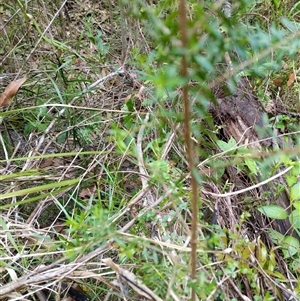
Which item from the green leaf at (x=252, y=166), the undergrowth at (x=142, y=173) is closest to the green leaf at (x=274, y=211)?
the undergrowth at (x=142, y=173)

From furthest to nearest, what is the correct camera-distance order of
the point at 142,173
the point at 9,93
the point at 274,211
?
→ the point at 9,93, the point at 274,211, the point at 142,173

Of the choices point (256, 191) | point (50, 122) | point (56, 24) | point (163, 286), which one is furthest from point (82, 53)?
point (163, 286)

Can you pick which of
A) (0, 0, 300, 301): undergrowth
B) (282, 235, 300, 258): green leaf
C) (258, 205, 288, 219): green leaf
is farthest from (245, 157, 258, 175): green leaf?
(282, 235, 300, 258): green leaf

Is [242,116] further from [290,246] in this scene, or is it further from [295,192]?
[290,246]

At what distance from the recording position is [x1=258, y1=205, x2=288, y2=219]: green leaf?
1483 mm

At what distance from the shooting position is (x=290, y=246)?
4.74 feet

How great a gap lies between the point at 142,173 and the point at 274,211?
44 centimetres

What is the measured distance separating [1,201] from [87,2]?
1.72 meters

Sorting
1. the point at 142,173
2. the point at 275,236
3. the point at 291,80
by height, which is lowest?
the point at 275,236

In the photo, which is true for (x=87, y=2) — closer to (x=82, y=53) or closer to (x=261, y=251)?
(x=82, y=53)

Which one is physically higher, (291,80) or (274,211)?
(291,80)

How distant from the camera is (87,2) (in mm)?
2924

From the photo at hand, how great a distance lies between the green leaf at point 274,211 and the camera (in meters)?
1.48

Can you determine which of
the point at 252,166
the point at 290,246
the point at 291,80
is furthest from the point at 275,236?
the point at 291,80
